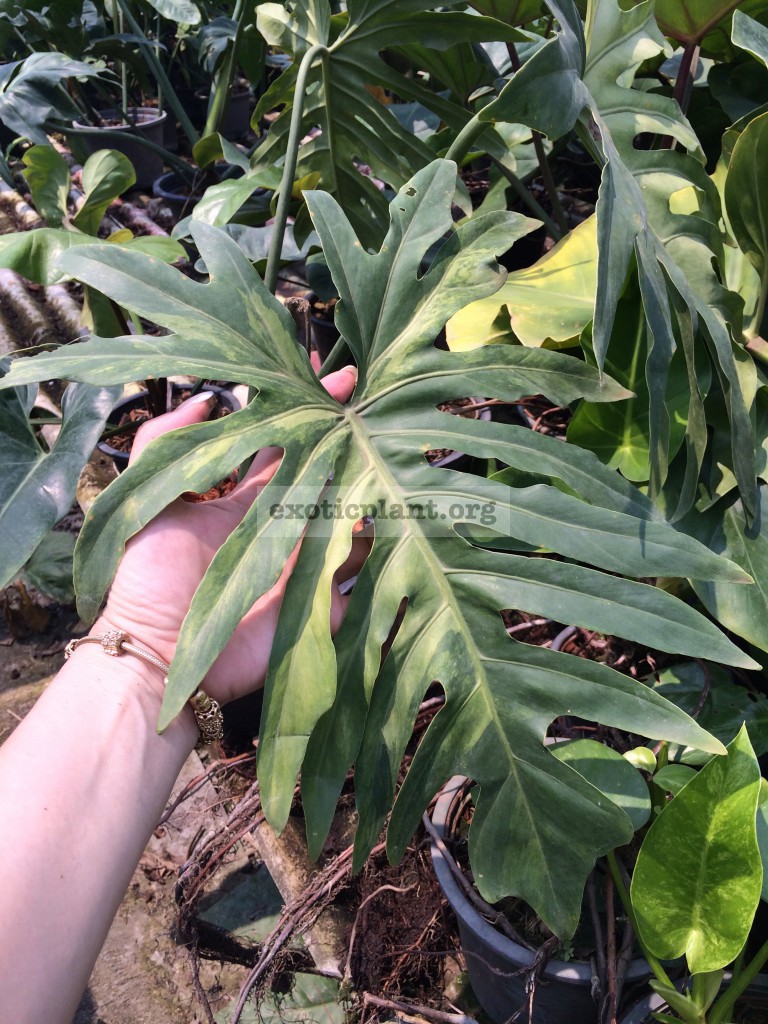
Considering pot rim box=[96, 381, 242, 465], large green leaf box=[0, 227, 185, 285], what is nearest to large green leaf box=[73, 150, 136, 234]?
large green leaf box=[0, 227, 185, 285]

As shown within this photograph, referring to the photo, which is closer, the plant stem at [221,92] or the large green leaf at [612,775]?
the large green leaf at [612,775]

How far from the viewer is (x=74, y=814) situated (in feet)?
2.56

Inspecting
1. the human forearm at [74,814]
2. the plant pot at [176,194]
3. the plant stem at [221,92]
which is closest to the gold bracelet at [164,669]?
the human forearm at [74,814]

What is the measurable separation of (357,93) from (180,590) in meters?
0.92

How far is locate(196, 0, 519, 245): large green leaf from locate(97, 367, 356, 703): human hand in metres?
0.63

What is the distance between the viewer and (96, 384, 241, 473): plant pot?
171 centimetres

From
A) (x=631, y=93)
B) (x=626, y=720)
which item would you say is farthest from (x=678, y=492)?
(x=631, y=93)

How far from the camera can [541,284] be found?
4.13 ft

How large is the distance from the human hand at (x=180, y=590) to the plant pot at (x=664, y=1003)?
0.57m

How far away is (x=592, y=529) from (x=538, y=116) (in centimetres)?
42

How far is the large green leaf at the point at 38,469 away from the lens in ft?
3.41

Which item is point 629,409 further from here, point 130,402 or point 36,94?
point 36,94

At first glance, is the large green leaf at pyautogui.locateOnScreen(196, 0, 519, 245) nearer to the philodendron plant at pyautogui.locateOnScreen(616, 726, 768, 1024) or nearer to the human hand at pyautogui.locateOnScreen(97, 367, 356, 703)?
the human hand at pyautogui.locateOnScreen(97, 367, 356, 703)

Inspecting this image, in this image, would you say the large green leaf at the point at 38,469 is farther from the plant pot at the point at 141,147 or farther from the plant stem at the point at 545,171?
the plant pot at the point at 141,147
